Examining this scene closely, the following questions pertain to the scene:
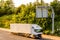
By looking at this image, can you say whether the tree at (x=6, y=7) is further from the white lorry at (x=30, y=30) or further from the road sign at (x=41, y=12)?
the white lorry at (x=30, y=30)

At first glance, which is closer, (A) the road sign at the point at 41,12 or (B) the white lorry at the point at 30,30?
(B) the white lorry at the point at 30,30

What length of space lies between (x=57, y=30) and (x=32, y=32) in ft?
13.2

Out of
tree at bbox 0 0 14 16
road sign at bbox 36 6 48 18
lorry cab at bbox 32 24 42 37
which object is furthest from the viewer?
tree at bbox 0 0 14 16

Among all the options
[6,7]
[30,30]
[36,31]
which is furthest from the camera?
[6,7]

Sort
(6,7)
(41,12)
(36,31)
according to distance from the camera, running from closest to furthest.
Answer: (36,31) < (41,12) < (6,7)

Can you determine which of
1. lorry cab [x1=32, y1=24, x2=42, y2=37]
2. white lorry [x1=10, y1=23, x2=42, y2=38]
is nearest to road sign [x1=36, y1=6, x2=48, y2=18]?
white lorry [x1=10, y1=23, x2=42, y2=38]

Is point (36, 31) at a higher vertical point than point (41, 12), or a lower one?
lower

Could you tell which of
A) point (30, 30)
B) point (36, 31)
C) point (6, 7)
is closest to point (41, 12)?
point (30, 30)

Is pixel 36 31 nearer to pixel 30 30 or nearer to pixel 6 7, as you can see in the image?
pixel 30 30

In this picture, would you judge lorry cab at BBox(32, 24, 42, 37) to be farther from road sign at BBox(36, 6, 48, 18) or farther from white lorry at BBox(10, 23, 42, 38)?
road sign at BBox(36, 6, 48, 18)

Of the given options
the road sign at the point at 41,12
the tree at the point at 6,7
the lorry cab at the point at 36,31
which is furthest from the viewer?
the tree at the point at 6,7

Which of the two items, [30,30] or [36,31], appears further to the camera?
[30,30]

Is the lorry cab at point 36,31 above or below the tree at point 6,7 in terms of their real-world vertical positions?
below

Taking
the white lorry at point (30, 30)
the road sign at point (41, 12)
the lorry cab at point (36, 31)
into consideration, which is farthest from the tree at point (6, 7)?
the lorry cab at point (36, 31)
